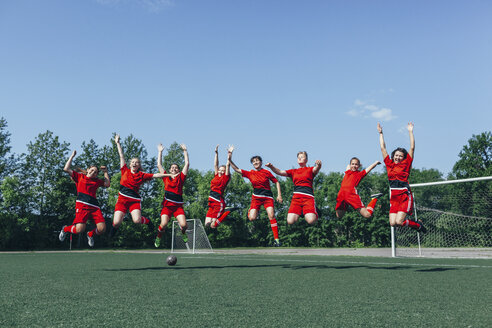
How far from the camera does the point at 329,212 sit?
137 ft

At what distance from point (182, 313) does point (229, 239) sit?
37.4 metres

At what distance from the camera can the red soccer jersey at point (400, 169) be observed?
386 inches

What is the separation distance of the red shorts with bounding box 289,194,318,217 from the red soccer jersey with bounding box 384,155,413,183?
7.02 ft

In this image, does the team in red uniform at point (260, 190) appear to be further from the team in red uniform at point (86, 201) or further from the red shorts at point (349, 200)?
the team in red uniform at point (86, 201)

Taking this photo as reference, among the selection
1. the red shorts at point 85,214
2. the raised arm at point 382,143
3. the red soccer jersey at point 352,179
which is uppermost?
the raised arm at point 382,143

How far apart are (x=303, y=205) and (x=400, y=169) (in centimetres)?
264

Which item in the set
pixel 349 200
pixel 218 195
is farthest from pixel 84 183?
pixel 349 200

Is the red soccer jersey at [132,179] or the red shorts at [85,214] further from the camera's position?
the red soccer jersey at [132,179]

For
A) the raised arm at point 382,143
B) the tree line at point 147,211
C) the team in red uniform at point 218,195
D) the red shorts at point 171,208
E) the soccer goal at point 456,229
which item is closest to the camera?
the raised arm at point 382,143

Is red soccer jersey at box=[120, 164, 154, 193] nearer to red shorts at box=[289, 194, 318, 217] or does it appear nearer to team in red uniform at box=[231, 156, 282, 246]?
team in red uniform at box=[231, 156, 282, 246]

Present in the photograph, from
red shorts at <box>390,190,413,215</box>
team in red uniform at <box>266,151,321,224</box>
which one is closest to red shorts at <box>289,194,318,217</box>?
team in red uniform at <box>266,151,321,224</box>

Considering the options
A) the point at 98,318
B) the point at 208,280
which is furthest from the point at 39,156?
the point at 98,318

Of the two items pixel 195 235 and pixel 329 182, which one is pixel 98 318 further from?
Result: pixel 329 182

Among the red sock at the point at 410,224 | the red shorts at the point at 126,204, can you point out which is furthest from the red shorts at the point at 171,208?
the red sock at the point at 410,224
